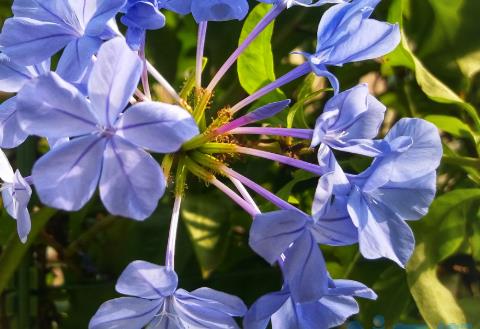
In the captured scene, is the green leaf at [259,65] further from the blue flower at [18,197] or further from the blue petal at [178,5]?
the blue flower at [18,197]

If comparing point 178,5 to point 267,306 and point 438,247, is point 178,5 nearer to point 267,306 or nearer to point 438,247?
point 267,306

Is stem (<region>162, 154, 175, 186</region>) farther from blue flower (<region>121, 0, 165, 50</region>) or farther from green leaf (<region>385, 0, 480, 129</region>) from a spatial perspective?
green leaf (<region>385, 0, 480, 129</region>)

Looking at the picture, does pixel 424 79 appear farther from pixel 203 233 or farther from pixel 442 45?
pixel 203 233

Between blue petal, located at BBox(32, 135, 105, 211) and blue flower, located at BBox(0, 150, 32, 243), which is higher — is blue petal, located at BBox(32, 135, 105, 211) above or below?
above

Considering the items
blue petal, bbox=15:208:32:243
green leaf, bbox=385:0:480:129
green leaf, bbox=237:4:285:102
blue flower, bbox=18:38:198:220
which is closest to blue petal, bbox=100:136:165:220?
blue flower, bbox=18:38:198:220

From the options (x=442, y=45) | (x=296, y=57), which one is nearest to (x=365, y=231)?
(x=442, y=45)

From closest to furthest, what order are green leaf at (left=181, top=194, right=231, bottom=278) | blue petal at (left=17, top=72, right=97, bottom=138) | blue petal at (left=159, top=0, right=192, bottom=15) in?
blue petal at (left=17, top=72, right=97, bottom=138), blue petal at (left=159, top=0, right=192, bottom=15), green leaf at (left=181, top=194, right=231, bottom=278)

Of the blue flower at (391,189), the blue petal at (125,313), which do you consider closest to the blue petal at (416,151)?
the blue flower at (391,189)
